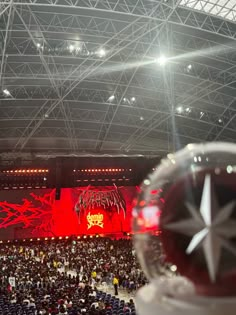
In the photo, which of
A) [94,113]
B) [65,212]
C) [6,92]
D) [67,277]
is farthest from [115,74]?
[67,277]

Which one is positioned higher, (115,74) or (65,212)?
(115,74)

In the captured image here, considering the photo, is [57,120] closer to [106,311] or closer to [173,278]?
[106,311]

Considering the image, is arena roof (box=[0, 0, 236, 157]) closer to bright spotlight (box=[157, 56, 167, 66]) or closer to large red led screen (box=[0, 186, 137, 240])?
bright spotlight (box=[157, 56, 167, 66])

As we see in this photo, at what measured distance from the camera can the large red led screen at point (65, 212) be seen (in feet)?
104

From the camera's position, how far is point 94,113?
127 ft

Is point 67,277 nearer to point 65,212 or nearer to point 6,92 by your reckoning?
point 65,212

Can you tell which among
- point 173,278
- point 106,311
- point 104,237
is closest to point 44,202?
point 104,237

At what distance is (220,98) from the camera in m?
36.1

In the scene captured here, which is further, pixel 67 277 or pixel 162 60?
pixel 162 60

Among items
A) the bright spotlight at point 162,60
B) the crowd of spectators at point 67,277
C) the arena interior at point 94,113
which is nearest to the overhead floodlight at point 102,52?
the arena interior at point 94,113

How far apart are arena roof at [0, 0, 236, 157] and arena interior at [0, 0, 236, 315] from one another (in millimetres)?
101

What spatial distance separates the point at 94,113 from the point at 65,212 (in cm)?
1003

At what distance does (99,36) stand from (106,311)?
19.4 metres

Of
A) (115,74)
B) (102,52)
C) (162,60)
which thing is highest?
(115,74)
